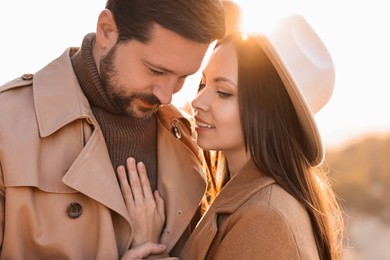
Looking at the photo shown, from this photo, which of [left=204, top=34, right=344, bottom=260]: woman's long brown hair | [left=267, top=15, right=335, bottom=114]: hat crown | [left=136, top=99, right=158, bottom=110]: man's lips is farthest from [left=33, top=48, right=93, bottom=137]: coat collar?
[left=267, top=15, right=335, bottom=114]: hat crown

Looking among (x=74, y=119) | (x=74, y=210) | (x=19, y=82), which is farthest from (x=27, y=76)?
(x=74, y=210)

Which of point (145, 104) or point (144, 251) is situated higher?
point (145, 104)

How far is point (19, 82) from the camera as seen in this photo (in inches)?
115

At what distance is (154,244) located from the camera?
2973 mm

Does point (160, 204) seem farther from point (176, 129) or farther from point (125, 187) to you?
point (176, 129)

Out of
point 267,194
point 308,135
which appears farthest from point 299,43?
point 267,194

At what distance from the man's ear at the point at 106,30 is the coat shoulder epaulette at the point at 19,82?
0.32 m

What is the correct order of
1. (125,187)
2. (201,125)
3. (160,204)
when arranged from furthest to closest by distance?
(201,125), (160,204), (125,187)

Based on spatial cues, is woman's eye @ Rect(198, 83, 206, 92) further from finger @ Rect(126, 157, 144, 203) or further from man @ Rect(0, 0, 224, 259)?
finger @ Rect(126, 157, 144, 203)

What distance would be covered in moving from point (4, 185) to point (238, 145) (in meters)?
1.04

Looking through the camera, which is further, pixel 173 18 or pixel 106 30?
pixel 106 30

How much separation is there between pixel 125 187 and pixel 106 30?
0.66 metres

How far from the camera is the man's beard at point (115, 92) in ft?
9.85

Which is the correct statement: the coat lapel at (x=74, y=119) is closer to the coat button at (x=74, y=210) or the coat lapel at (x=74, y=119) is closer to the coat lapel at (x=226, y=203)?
the coat button at (x=74, y=210)
